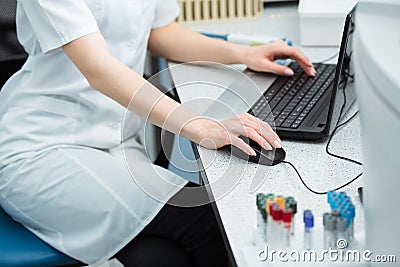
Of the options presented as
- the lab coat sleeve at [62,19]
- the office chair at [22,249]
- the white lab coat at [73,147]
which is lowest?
the office chair at [22,249]

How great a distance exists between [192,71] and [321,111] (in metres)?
0.35

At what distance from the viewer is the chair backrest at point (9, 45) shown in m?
1.45

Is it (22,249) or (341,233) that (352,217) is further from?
(22,249)

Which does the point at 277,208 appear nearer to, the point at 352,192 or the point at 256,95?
the point at 352,192

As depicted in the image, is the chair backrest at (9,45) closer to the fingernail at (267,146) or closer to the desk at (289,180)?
the desk at (289,180)

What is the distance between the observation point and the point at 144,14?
137 centimetres

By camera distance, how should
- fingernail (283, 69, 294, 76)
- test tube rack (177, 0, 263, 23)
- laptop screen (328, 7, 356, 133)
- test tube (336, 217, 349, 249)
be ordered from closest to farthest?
test tube (336, 217, 349, 249) < laptop screen (328, 7, 356, 133) < fingernail (283, 69, 294, 76) < test tube rack (177, 0, 263, 23)

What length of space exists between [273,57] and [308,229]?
2.01 ft

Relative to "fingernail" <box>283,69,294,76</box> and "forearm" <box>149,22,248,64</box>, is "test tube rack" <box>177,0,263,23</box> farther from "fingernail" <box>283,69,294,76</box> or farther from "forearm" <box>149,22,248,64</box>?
"fingernail" <box>283,69,294,76</box>

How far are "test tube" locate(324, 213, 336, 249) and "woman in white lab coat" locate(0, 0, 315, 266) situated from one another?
31 cm

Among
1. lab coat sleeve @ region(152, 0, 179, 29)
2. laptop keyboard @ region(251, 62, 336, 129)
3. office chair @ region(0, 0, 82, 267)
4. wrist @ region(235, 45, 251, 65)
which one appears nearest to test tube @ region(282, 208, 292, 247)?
laptop keyboard @ region(251, 62, 336, 129)

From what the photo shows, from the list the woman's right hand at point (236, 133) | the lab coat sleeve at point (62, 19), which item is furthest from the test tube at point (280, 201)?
the lab coat sleeve at point (62, 19)

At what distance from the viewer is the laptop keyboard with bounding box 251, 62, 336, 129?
3.82 ft

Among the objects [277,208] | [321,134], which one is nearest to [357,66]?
[277,208]
